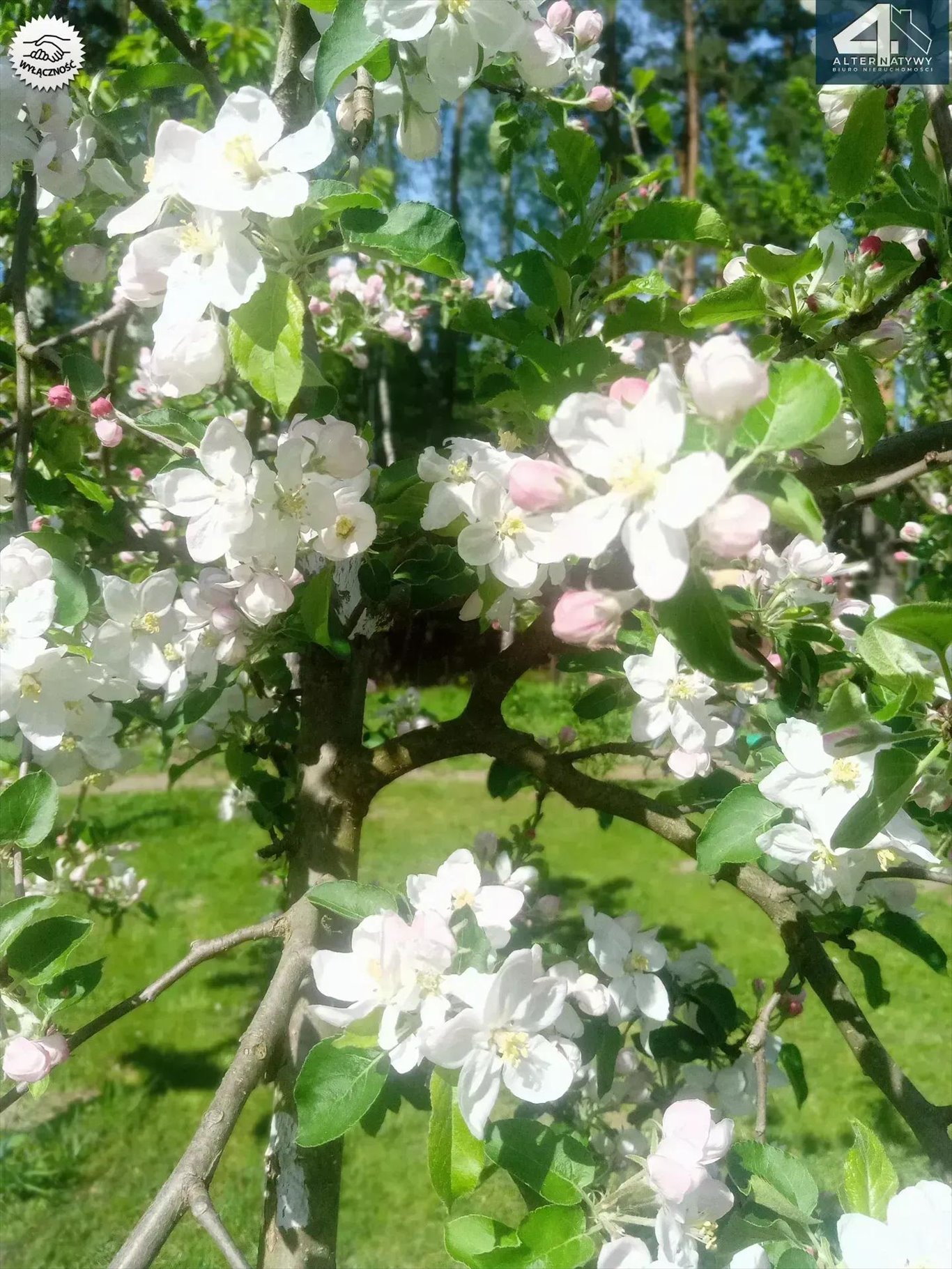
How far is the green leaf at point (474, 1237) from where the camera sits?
87 centimetres

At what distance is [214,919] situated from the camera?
4492 millimetres

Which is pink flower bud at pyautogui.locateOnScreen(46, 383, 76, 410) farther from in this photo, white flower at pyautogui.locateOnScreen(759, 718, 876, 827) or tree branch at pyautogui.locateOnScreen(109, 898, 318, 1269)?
white flower at pyautogui.locateOnScreen(759, 718, 876, 827)

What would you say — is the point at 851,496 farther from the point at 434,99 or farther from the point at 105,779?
the point at 105,779

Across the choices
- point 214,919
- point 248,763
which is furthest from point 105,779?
point 214,919

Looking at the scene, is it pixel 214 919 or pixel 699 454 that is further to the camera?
pixel 214 919

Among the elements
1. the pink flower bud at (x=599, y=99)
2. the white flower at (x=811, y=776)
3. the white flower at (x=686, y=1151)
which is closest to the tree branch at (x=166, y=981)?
the white flower at (x=686, y=1151)

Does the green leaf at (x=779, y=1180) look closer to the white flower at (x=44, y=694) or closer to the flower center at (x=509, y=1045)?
the flower center at (x=509, y=1045)

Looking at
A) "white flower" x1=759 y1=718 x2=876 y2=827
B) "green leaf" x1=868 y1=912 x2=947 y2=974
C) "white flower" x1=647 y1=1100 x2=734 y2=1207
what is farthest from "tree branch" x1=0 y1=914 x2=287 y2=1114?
"green leaf" x1=868 y1=912 x2=947 y2=974

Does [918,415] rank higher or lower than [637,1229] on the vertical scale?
lower

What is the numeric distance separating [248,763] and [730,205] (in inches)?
384

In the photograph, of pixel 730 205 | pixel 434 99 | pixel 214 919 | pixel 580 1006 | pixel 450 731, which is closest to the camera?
pixel 434 99

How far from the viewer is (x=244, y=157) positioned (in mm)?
797

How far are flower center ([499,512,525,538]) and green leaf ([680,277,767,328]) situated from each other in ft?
0.88

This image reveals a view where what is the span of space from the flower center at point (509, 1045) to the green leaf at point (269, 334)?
23.2 inches
